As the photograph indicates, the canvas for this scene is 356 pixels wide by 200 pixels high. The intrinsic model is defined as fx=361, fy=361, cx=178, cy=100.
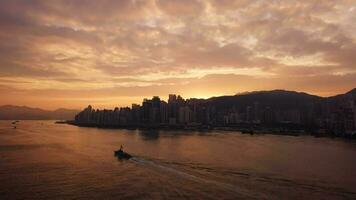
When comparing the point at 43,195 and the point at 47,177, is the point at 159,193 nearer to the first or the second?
the point at 43,195

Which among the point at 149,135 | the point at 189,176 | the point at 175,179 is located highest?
the point at 149,135

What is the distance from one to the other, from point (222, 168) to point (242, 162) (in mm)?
6925

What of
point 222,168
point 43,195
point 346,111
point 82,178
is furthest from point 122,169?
point 346,111

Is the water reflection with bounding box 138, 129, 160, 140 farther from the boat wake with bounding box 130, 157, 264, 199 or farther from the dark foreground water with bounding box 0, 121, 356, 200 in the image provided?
the dark foreground water with bounding box 0, 121, 356, 200

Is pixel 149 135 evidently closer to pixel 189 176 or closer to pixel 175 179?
pixel 189 176

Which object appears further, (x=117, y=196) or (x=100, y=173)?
(x=100, y=173)

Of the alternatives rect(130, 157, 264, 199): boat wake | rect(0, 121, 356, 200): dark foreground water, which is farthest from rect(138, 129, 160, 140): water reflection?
rect(0, 121, 356, 200): dark foreground water

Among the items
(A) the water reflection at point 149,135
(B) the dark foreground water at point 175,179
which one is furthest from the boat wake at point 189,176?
(A) the water reflection at point 149,135

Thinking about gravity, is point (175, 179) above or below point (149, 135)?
below

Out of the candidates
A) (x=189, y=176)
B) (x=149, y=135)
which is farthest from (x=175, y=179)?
(x=149, y=135)

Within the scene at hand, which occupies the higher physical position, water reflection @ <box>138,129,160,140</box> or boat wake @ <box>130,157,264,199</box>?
water reflection @ <box>138,129,160,140</box>

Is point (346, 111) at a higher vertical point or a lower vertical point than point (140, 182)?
higher

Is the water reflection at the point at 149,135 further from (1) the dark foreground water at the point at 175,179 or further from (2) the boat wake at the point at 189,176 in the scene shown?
(1) the dark foreground water at the point at 175,179

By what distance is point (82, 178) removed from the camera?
37.6 metres
